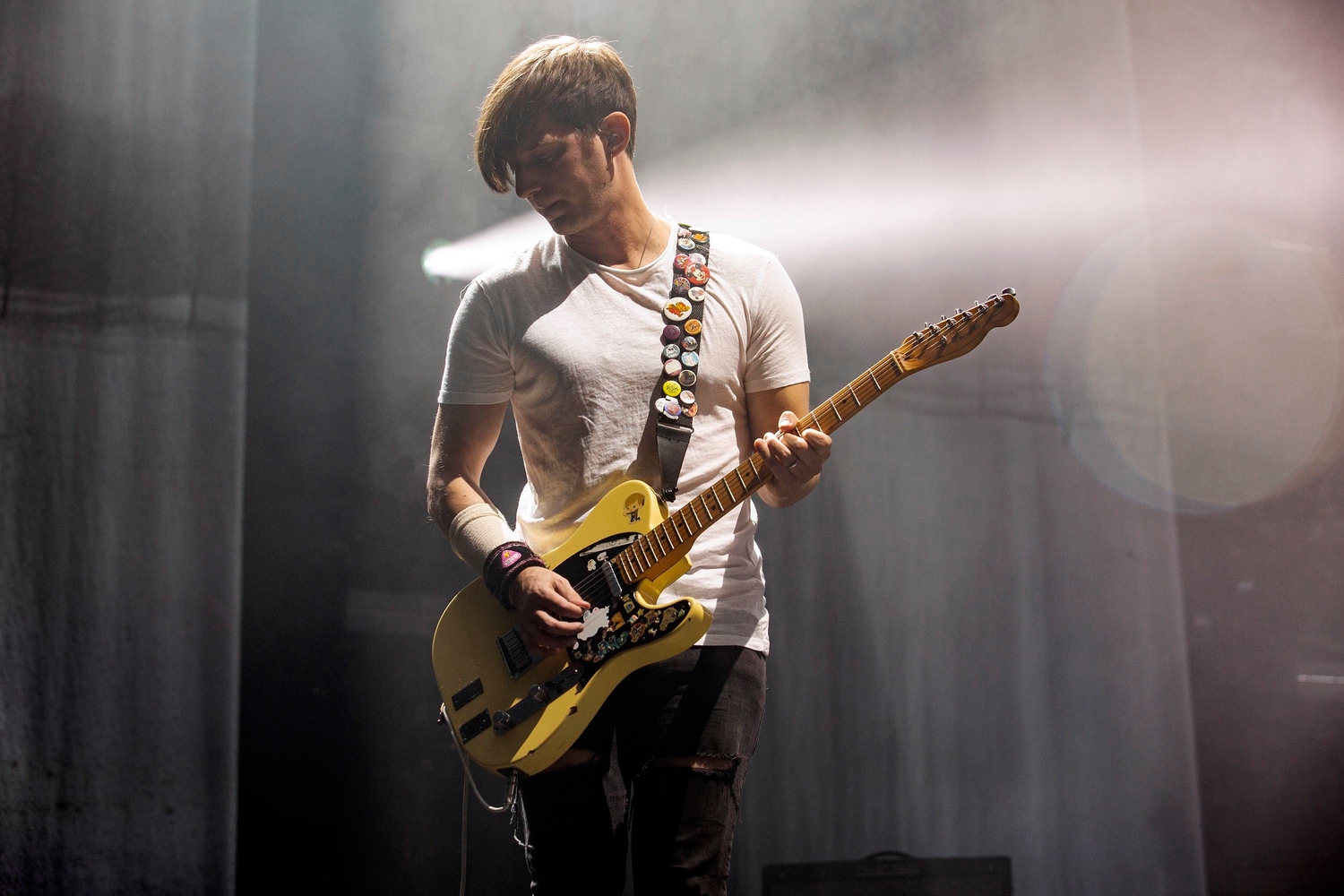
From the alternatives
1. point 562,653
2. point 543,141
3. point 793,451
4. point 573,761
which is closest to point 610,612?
point 562,653

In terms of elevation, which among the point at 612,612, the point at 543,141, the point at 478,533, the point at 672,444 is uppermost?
the point at 543,141

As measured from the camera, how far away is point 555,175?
1597 mm

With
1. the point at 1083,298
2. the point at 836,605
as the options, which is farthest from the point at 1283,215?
the point at 836,605

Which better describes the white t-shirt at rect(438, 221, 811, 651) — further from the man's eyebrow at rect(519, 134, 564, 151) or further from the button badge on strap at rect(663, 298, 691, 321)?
the man's eyebrow at rect(519, 134, 564, 151)

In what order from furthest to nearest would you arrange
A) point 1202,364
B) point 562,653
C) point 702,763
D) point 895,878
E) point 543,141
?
point 1202,364
point 895,878
point 543,141
point 562,653
point 702,763

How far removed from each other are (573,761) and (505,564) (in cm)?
31

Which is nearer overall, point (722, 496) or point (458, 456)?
point (722, 496)

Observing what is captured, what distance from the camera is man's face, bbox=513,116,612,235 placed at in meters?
1.60

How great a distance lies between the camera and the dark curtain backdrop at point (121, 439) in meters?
2.12

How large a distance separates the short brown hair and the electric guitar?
615 mm

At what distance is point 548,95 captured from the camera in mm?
1599

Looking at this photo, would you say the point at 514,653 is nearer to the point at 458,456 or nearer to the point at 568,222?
the point at 458,456

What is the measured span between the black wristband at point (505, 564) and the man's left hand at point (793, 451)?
0.39 meters

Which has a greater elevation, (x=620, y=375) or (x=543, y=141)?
(x=543, y=141)
